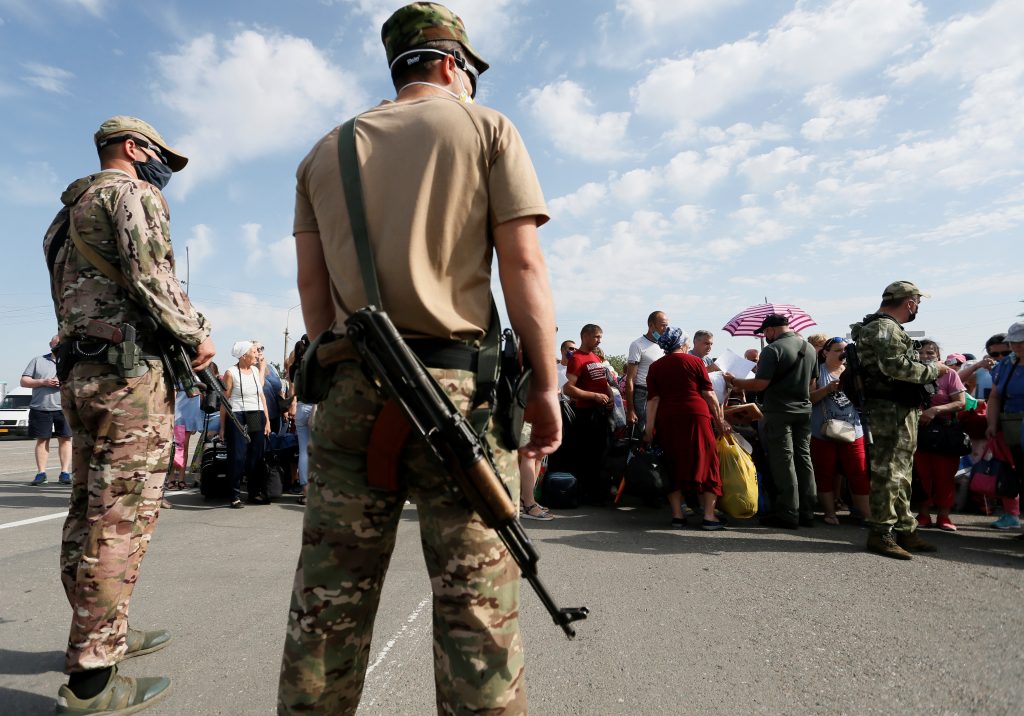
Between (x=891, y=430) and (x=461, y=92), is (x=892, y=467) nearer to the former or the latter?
(x=891, y=430)

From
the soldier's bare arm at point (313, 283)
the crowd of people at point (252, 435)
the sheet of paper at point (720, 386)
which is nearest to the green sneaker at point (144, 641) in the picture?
the soldier's bare arm at point (313, 283)

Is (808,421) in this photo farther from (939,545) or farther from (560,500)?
(560,500)

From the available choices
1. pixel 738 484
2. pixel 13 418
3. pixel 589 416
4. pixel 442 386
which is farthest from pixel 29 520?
pixel 13 418

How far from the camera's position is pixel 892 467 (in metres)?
4.96

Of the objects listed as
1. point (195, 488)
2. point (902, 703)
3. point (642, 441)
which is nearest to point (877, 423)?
point (642, 441)

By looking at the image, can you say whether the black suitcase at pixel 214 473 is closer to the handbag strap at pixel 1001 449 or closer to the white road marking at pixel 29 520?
the white road marking at pixel 29 520

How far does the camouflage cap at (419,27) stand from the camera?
5.90 ft

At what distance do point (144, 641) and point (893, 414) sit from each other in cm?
516

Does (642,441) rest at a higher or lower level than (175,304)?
lower

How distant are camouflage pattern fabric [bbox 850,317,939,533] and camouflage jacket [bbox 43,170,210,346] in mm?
4790

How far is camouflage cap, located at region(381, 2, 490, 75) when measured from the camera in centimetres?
180

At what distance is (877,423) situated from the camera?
5090 millimetres

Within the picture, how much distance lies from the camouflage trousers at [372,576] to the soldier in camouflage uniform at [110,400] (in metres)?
1.37

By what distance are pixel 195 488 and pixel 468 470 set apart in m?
9.02
